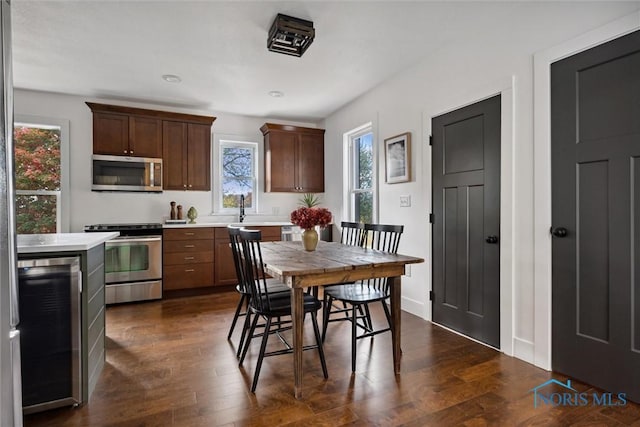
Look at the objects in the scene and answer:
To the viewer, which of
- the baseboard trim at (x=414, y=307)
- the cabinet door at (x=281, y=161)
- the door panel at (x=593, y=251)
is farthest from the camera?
the cabinet door at (x=281, y=161)

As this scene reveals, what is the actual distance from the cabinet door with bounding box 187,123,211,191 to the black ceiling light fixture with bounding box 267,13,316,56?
2280mm

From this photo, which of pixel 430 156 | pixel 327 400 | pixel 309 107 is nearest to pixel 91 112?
pixel 309 107

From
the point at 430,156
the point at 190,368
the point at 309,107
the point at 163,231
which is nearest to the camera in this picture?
the point at 190,368

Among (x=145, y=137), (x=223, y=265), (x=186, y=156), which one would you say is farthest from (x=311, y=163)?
(x=145, y=137)

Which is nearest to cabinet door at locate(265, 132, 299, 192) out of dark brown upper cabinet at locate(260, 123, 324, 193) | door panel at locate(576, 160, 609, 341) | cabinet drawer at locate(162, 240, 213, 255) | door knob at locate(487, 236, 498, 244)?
dark brown upper cabinet at locate(260, 123, 324, 193)

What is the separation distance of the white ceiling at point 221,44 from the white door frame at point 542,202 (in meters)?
0.50

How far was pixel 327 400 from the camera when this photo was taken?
1.86 metres

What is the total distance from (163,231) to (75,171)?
1.40 m

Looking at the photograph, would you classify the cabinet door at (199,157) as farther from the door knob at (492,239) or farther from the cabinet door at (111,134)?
the door knob at (492,239)

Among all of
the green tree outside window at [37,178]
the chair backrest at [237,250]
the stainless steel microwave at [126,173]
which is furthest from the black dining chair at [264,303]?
the green tree outside window at [37,178]

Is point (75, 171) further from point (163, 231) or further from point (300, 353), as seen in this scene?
point (300, 353)

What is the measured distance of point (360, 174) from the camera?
470 centimetres

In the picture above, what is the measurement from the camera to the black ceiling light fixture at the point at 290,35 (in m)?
2.50

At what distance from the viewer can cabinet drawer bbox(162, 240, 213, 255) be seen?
162 inches
